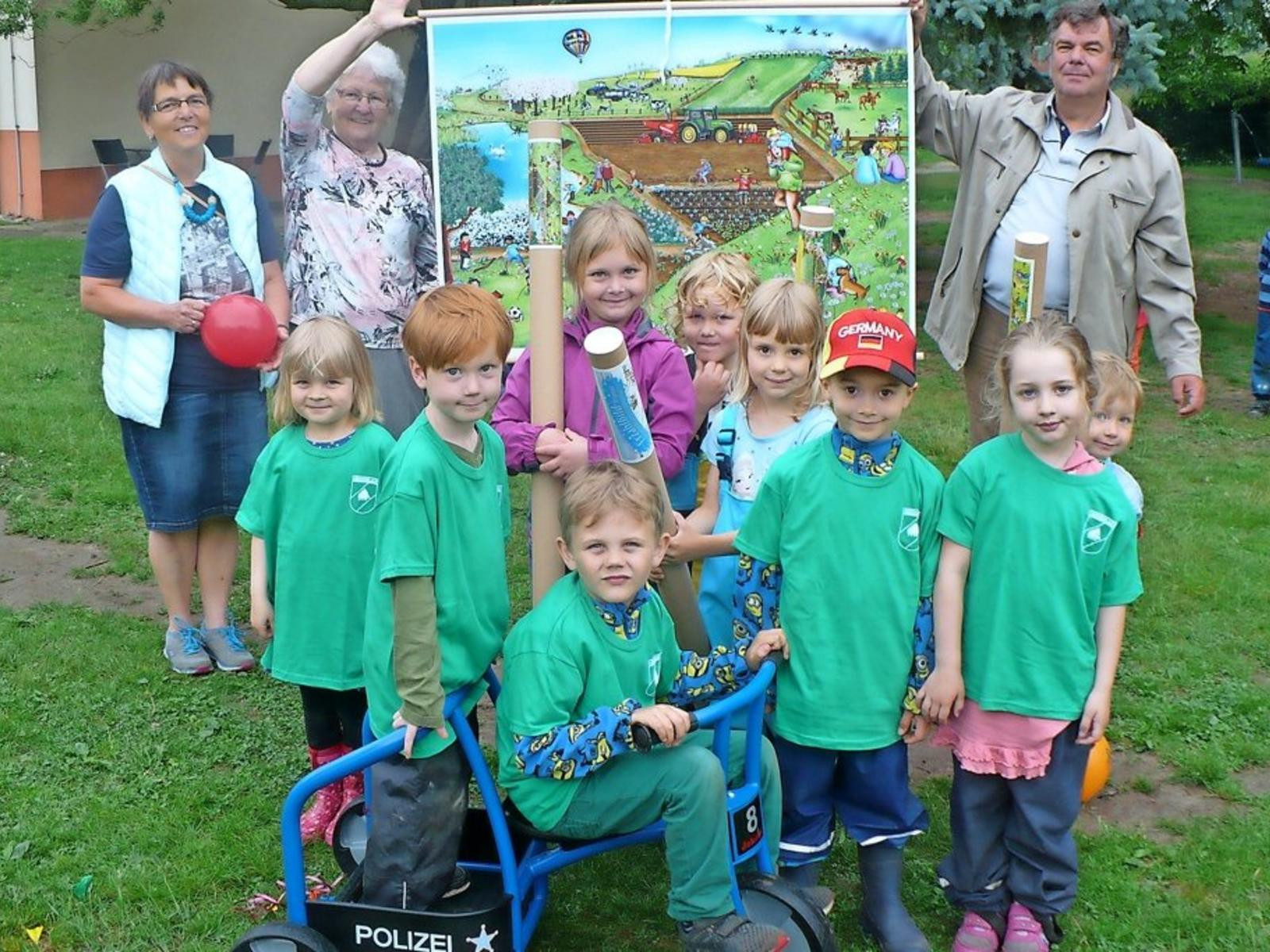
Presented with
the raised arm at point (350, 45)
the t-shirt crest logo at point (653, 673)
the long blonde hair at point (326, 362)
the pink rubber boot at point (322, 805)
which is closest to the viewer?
the t-shirt crest logo at point (653, 673)

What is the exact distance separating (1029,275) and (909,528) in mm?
730

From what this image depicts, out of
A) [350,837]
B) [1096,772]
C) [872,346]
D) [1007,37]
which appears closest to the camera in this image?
[872,346]

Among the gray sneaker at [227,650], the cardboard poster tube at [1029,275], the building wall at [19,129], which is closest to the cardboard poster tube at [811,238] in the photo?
the cardboard poster tube at [1029,275]

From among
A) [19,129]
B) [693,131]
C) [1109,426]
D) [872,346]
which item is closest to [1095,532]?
[1109,426]

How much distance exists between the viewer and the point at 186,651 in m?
5.56

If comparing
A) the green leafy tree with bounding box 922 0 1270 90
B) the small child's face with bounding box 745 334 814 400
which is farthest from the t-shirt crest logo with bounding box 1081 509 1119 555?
the green leafy tree with bounding box 922 0 1270 90

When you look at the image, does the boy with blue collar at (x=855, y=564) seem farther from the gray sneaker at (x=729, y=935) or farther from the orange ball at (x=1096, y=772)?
the orange ball at (x=1096, y=772)

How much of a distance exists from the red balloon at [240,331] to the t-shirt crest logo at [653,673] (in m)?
2.26

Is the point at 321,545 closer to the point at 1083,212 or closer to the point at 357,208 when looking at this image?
the point at 357,208

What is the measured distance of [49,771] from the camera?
15.4ft

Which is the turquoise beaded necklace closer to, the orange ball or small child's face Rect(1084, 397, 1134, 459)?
small child's face Rect(1084, 397, 1134, 459)

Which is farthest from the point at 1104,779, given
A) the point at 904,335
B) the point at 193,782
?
A: the point at 193,782

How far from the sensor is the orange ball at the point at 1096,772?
4.37 meters

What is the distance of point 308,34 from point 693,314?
1775 centimetres
